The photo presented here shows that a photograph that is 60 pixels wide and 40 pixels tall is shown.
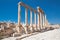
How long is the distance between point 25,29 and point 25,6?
4.59m

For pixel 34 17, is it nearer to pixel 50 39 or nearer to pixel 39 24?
pixel 39 24

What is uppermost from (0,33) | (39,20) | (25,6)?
(25,6)

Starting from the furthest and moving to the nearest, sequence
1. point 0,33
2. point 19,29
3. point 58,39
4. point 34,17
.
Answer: point 34,17
point 19,29
point 0,33
point 58,39

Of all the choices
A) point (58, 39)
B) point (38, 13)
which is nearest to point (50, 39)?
point (58, 39)

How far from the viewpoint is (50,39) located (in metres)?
10.1

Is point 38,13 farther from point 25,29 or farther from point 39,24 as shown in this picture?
point 25,29

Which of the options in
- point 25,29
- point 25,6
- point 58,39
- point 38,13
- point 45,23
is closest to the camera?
point 58,39

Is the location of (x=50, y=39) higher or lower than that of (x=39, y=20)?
lower

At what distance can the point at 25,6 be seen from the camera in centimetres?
2481

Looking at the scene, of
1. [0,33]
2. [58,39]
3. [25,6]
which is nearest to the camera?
[58,39]

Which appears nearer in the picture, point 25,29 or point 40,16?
point 25,29

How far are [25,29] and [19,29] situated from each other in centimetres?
213

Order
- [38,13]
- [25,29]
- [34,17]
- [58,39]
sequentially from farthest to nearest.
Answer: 1. [38,13]
2. [34,17]
3. [25,29]
4. [58,39]

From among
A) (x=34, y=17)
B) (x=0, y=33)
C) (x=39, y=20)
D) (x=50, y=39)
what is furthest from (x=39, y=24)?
(x=50, y=39)
